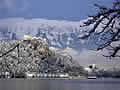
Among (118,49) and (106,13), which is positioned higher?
(106,13)

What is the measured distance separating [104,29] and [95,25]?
231 mm

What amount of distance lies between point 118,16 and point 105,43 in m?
0.62

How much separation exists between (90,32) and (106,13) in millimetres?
536

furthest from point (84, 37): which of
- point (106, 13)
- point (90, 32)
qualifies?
point (106, 13)

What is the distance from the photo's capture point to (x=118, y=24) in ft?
23.0

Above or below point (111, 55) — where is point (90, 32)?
above

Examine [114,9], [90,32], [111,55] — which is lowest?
[111,55]

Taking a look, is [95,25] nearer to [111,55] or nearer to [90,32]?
[90,32]

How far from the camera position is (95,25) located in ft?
22.7

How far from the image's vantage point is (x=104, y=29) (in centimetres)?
702

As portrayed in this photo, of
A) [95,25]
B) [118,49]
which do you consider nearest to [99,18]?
[95,25]

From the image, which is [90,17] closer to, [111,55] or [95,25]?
[95,25]

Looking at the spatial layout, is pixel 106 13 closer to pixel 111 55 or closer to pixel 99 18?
pixel 99 18

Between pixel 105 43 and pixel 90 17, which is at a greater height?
pixel 90 17
